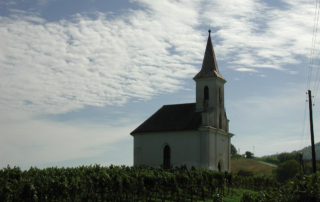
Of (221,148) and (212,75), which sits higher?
(212,75)

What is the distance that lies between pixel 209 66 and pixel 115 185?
2409 centimetres

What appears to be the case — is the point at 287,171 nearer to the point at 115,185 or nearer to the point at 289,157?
the point at 289,157

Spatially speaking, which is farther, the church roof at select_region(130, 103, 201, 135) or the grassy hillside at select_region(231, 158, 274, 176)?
the grassy hillside at select_region(231, 158, 274, 176)

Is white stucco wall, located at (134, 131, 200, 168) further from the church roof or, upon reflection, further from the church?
the church roof

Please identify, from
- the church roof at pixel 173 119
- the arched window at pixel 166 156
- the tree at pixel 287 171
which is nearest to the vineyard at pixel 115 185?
the arched window at pixel 166 156

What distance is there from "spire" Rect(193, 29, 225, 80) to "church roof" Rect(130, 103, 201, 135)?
4.31m

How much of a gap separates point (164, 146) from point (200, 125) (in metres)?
5.69

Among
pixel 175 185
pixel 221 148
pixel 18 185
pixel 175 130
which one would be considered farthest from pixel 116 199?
pixel 221 148

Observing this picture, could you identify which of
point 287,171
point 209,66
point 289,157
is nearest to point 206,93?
point 209,66

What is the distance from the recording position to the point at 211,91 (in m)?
45.4

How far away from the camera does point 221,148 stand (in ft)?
149

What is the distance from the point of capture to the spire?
46031 mm

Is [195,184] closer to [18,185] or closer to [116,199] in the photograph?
[116,199]

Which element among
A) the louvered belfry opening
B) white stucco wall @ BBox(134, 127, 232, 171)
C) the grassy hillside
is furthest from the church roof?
the grassy hillside
